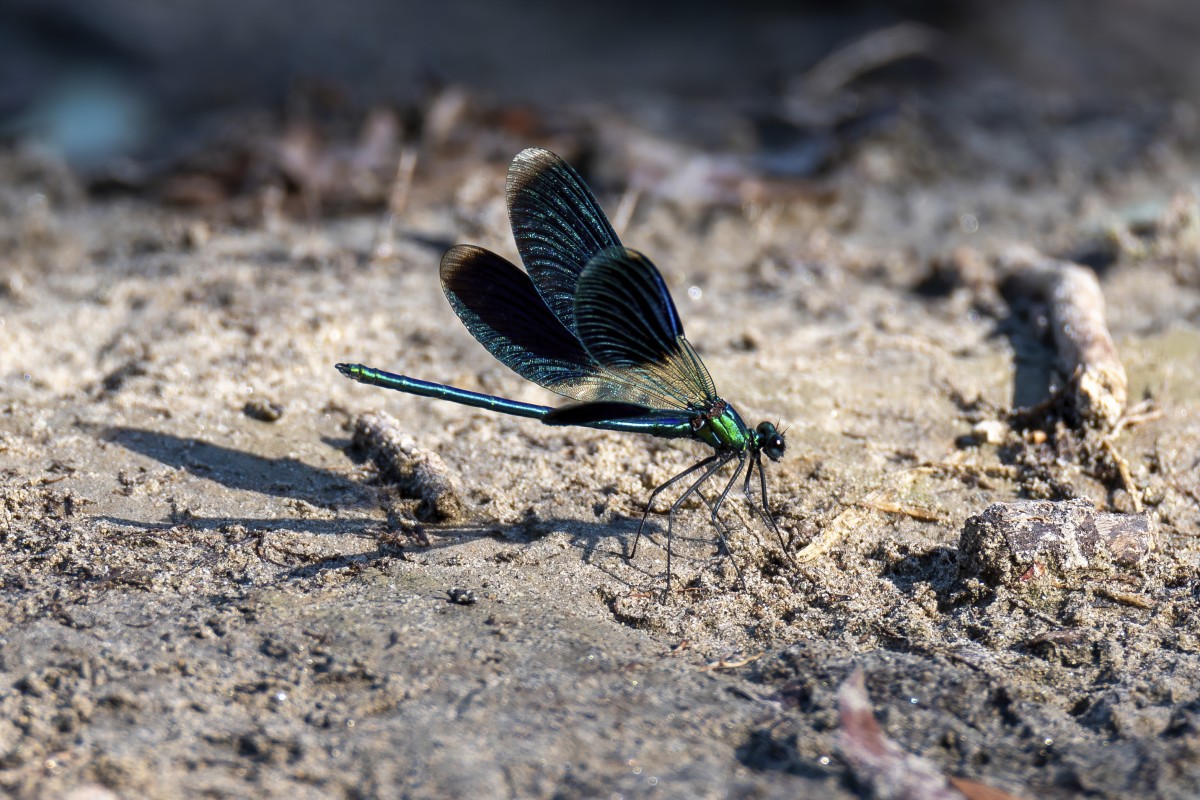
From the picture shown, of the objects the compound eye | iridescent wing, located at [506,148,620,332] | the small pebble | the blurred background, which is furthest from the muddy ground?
the blurred background

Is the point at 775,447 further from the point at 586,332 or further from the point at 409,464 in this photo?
the point at 409,464

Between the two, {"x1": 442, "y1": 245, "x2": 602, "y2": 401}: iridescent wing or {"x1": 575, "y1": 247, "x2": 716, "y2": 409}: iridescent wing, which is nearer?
{"x1": 575, "y1": 247, "x2": 716, "y2": 409}: iridescent wing

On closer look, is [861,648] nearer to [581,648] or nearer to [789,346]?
[581,648]

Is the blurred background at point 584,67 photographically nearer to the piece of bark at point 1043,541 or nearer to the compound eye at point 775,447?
the compound eye at point 775,447

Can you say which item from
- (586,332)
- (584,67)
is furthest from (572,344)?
(584,67)

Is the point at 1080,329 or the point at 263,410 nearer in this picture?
the point at 263,410

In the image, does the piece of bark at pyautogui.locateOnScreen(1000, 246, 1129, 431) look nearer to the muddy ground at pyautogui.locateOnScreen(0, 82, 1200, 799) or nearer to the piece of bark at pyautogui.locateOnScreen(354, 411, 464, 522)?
the muddy ground at pyautogui.locateOnScreen(0, 82, 1200, 799)

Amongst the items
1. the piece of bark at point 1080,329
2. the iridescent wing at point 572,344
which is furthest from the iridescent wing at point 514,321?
the piece of bark at point 1080,329
